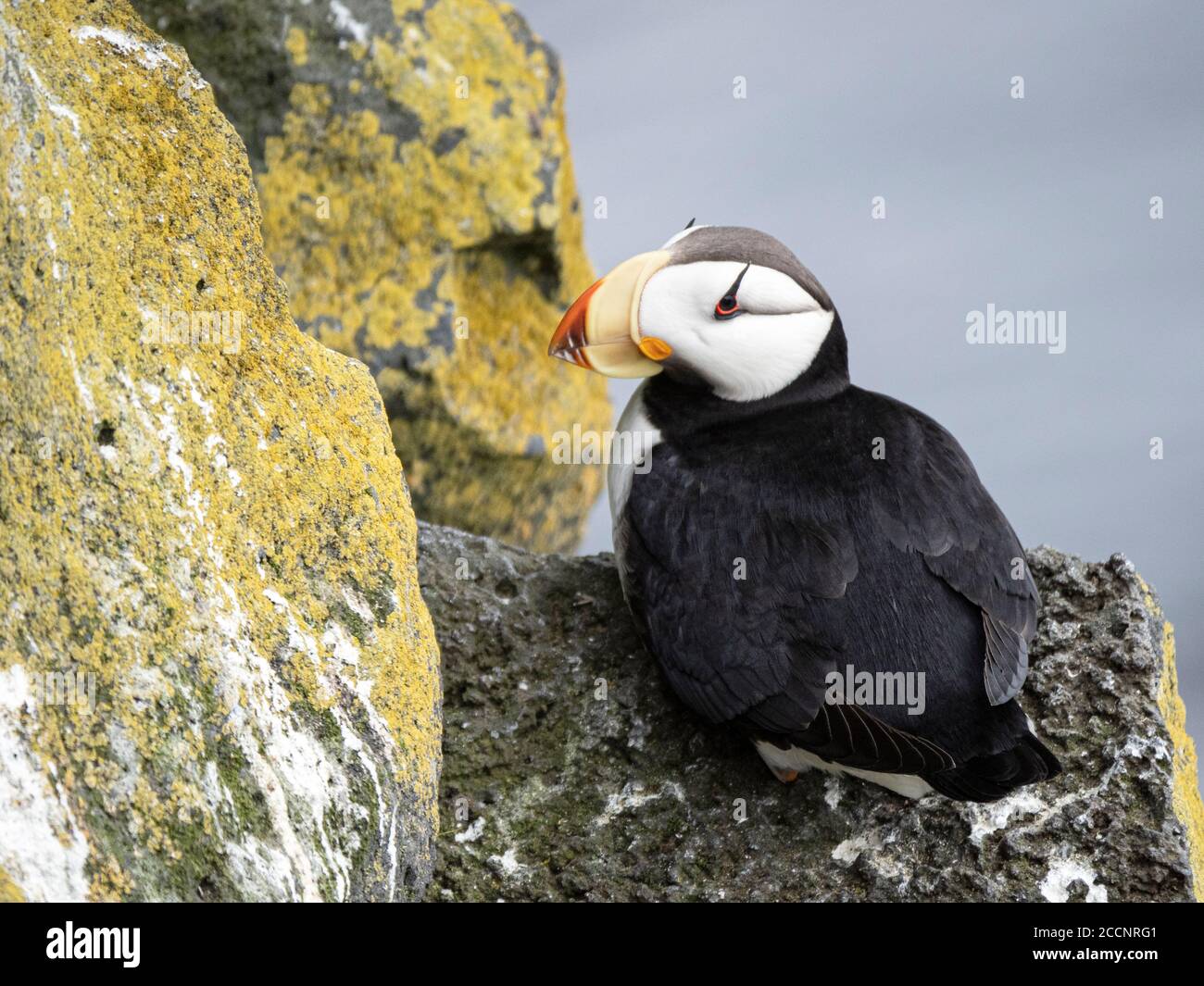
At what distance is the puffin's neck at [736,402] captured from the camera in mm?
4285

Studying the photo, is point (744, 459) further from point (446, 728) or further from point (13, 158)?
point (13, 158)

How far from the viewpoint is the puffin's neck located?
429 cm

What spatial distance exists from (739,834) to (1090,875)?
32.8 inches

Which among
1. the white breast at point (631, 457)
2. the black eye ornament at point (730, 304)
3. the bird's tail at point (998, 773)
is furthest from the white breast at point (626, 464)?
the bird's tail at point (998, 773)

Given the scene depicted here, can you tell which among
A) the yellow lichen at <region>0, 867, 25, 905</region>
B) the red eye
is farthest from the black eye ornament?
the yellow lichen at <region>0, 867, 25, 905</region>

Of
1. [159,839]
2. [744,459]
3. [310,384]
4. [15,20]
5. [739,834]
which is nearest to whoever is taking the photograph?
[159,839]

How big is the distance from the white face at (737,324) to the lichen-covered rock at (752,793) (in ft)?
2.56

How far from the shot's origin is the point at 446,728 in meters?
4.16

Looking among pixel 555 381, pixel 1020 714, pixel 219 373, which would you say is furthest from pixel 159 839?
pixel 555 381

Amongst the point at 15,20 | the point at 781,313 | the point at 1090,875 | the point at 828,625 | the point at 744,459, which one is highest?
the point at 15,20

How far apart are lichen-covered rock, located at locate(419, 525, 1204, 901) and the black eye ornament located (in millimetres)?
914

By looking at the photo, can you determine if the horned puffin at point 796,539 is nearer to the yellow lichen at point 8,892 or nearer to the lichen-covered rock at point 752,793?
the lichen-covered rock at point 752,793

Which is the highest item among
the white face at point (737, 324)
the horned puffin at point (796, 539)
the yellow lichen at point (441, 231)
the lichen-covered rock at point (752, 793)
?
the yellow lichen at point (441, 231)

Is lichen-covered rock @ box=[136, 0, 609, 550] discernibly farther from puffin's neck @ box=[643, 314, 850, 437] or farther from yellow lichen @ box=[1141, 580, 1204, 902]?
yellow lichen @ box=[1141, 580, 1204, 902]
